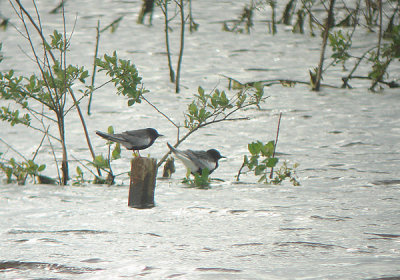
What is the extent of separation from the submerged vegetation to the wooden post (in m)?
0.68

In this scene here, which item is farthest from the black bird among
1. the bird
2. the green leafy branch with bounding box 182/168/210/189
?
the bird

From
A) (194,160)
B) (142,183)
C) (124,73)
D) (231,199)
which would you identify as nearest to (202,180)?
(194,160)

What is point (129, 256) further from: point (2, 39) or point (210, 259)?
point (2, 39)

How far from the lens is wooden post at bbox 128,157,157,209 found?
3.66 m

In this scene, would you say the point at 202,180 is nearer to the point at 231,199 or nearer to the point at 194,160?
the point at 194,160

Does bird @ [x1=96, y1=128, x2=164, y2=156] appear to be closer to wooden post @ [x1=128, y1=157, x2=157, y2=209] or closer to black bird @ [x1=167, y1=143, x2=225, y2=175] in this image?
black bird @ [x1=167, y1=143, x2=225, y2=175]

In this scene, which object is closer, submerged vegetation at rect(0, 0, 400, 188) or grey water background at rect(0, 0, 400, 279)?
grey water background at rect(0, 0, 400, 279)

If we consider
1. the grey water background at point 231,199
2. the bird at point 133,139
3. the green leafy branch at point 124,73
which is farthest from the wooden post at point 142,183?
the green leafy branch at point 124,73

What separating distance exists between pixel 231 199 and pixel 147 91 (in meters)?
1.10

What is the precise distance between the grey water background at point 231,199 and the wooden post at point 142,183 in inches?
3.1

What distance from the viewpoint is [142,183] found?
366cm

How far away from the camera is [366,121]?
20.7 ft

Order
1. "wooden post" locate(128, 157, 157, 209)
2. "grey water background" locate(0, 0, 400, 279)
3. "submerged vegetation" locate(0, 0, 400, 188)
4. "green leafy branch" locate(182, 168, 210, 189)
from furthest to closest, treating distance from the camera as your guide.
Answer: "submerged vegetation" locate(0, 0, 400, 188)
"green leafy branch" locate(182, 168, 210, 189)
"wooden post" locate(128, 157, 157, 209)
"grey water background" locate(0, 0, 400, 279)

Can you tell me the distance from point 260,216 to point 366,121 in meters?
3.31
